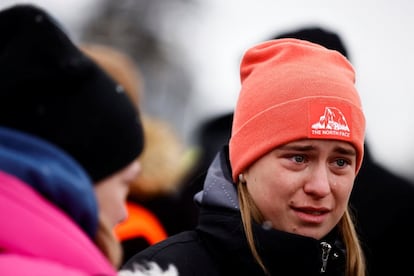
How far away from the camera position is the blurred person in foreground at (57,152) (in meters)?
1.81

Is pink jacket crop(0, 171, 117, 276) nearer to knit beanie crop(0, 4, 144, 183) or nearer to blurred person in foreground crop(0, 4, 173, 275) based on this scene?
blurred person in foreground crop(0, 4, 173, 275)

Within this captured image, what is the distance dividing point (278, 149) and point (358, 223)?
92 cm

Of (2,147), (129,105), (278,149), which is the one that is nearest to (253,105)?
(278,149)

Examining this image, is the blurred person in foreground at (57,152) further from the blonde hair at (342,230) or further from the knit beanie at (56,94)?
the blonde hair at (342,230)

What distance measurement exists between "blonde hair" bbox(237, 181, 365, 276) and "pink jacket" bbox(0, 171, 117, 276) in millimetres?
1012

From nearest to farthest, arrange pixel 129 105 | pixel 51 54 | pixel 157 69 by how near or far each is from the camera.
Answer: pixel 51 54 < pixel 129 105 < pixel 157 69

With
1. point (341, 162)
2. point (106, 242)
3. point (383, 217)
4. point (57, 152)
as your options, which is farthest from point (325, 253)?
point (57, 152)

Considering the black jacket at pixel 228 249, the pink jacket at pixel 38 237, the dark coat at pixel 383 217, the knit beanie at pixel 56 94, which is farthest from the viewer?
the dark coat at pixel 383 217

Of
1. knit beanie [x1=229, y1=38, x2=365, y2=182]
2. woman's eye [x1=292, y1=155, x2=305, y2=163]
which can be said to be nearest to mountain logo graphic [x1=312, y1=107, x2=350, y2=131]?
knit beanie [x1=229, y1=38, x2=365, y2=182]

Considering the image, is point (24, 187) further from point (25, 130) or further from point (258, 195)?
point (258, 195)

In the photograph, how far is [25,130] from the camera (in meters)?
1.93

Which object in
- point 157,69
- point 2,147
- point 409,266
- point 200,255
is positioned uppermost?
point 2,147

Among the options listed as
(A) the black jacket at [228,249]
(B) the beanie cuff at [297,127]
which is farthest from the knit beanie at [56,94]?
(B) the beanie cuff at [297,127]

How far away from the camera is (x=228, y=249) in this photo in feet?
9.16
